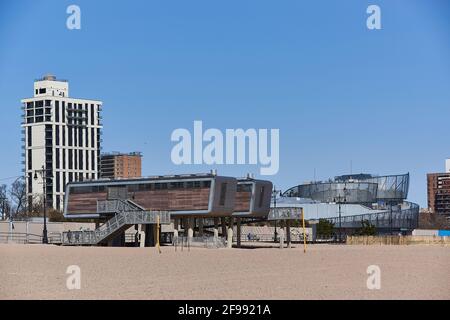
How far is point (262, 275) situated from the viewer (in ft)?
112

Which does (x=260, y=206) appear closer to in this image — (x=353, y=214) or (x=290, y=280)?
(x=290, y=280)

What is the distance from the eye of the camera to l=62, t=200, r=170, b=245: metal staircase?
68812 millimetres

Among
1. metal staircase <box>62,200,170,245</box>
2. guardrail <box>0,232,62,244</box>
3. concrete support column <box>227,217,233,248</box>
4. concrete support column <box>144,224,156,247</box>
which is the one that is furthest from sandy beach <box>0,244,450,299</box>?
guardrail <box>0,232,62,244</box>

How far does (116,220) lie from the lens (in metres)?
69.8

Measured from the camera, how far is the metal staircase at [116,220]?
68812 mm

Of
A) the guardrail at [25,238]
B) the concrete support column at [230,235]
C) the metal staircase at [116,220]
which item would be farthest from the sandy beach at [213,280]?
the guardrail at [25,238]

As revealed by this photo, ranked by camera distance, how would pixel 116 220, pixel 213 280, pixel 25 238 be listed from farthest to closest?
pixel 25 238, pixel 116 220, pixel 213 280

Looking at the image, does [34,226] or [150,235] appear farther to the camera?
[34,226]

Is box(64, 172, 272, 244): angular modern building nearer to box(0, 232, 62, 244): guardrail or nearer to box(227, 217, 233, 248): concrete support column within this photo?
box(227, 217, 233, 248): concrete support column

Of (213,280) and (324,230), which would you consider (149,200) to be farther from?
(324,230)

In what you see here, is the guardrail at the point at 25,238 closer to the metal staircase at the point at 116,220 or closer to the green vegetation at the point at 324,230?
the metal staircase at the point at 116,220

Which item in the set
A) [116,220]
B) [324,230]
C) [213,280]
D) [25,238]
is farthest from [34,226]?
[213,280]
